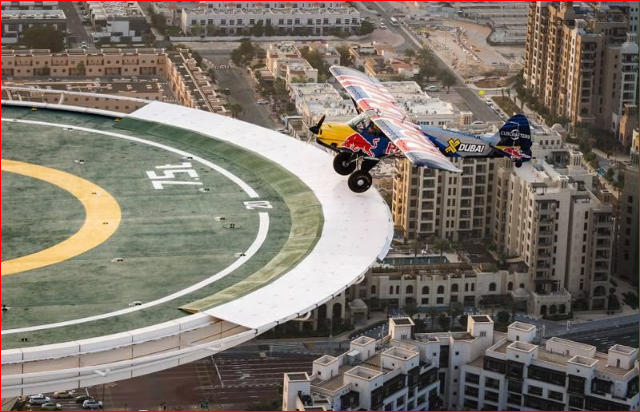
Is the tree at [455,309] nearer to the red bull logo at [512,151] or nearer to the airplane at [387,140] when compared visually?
the airplane at [387,140]

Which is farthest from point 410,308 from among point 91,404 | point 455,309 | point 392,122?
point 392,122

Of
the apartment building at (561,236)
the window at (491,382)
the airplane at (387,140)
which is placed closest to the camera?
the airplane at (387,140)

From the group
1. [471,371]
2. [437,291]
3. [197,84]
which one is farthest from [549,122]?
[471,371]

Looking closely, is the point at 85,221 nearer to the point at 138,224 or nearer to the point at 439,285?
the point at 138,224

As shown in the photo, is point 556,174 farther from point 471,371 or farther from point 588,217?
point 471,371

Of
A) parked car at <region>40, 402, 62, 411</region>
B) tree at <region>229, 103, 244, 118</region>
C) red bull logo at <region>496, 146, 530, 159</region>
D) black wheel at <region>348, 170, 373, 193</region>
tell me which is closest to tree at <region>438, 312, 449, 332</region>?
parked car at <region>40, 402, 62, 411</region>

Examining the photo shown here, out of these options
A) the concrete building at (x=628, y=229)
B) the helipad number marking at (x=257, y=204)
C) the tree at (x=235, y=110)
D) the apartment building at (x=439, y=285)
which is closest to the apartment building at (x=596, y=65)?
the tree at (x=235, y=110)
